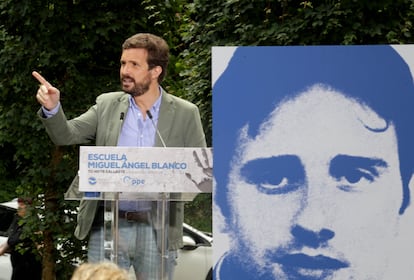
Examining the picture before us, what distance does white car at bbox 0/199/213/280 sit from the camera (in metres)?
10.9

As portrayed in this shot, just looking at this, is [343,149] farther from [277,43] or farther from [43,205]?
[43,205]

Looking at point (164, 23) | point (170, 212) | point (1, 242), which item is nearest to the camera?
point (170, 212)

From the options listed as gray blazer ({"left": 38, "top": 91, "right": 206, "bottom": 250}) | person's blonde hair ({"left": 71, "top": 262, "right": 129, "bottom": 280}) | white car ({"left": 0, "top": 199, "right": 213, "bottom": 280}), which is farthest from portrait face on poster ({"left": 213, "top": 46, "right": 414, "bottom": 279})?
white car ({"left": 0, "top": 199, "right": 213, "bottom": 280})

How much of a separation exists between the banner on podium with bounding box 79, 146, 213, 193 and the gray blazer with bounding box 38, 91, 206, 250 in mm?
258

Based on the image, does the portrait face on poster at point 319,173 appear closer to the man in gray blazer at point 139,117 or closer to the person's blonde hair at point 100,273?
the man in gray blazer at point 139,117

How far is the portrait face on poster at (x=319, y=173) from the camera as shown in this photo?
4.89 metres

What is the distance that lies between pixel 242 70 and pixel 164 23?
4500mm

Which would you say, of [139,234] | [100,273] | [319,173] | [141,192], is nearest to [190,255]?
[139,234]

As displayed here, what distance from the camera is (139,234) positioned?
5.22 meters

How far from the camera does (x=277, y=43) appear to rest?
7.35 m

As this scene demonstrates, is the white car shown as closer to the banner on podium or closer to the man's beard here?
the man's beard

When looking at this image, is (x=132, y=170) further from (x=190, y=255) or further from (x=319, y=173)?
(x=190, y=255)

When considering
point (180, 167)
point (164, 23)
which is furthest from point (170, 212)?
point (164, 23)

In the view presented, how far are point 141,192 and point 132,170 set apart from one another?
0.37ft
